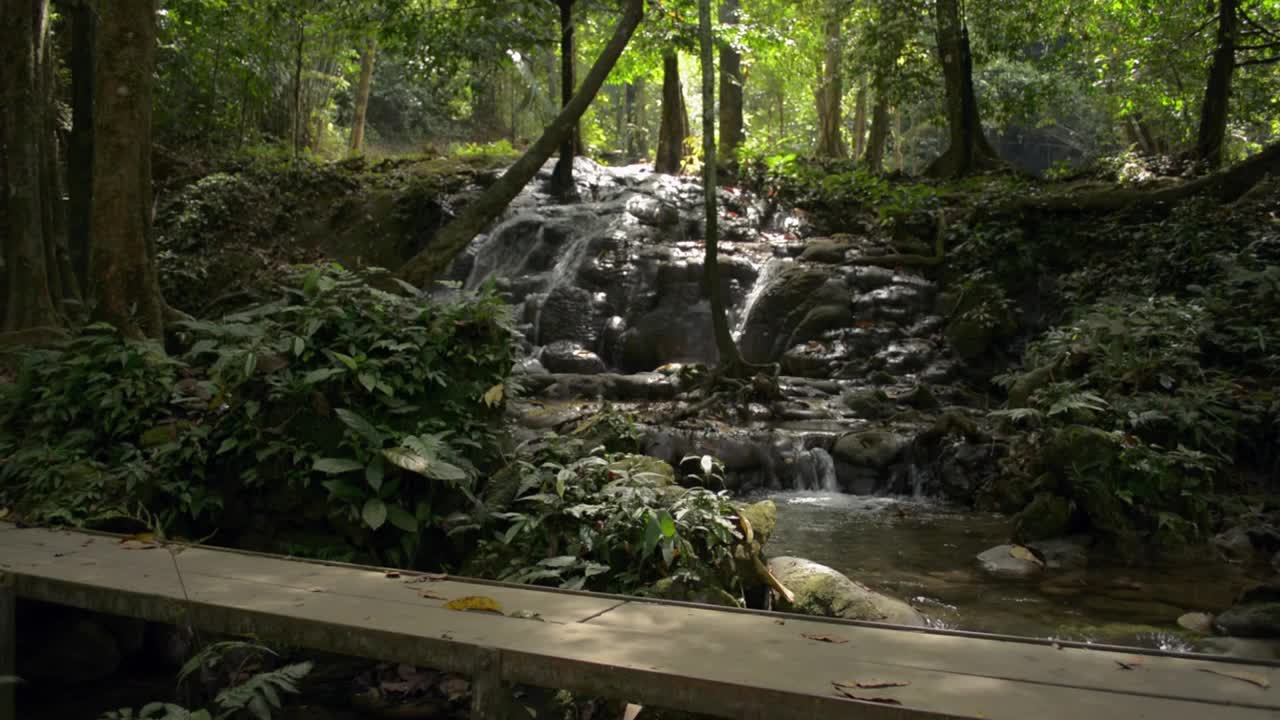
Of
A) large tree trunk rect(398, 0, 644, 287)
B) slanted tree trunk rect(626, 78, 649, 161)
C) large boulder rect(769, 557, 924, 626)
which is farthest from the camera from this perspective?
slanted tree trunk rect(626, 78, 649, 161)

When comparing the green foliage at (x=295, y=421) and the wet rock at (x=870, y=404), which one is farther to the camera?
the wet rock at (x=870, y=404)

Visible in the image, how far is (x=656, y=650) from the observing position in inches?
110

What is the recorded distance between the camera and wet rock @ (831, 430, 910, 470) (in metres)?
8.80

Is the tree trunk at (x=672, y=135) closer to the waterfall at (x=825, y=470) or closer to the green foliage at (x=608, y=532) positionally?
the waterfall at (x=825, y=470)

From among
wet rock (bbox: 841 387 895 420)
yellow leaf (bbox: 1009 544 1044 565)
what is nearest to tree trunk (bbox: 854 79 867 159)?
wet rock (bbox: 841 387 895 420)

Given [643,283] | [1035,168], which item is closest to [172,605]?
[643,283]

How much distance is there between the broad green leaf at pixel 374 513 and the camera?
454cm


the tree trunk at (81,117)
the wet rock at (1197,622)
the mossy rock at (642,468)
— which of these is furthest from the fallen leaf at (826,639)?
the tree trunk at (81,117)

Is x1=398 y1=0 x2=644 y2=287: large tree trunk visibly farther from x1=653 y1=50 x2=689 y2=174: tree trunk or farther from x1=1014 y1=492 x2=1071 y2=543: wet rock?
x1=653 y1=50 x2=689 y2=174: tree trunk

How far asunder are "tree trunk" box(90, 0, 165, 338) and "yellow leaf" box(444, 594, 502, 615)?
458 centimetres

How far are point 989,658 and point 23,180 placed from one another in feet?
30.1

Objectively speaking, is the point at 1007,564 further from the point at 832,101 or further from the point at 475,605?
the point at 832,101

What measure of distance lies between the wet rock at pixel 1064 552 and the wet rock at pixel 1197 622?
126 cm

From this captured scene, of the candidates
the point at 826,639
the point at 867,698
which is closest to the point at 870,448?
the point at 826,639
